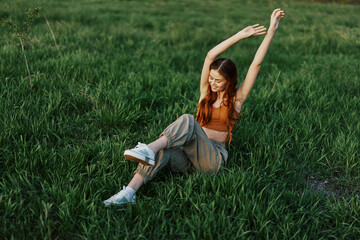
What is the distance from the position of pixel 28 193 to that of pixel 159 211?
940mm

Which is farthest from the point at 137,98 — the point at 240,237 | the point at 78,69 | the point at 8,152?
the point at 240,237

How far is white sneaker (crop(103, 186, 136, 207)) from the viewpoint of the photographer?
83.5 inches

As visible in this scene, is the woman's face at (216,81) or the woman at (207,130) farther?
the woman's face at (216,81)

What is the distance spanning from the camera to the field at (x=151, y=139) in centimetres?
201

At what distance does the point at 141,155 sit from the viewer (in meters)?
2.08

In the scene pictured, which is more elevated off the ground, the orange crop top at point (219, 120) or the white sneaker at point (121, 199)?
the orange crop top at point (219, 120)

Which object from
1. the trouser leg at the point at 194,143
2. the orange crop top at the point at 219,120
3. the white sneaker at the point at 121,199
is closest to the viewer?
the white sneaker at the point at 121,199

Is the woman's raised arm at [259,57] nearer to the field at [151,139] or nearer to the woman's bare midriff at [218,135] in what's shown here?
the woman's bare midriff at [218,135]

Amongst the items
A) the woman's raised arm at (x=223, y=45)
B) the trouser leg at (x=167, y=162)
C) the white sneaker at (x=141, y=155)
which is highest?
the woman's raised arm at (x=223, y=45)

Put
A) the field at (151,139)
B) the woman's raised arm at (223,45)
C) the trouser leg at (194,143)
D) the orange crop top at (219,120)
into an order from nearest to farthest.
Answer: the field at (151,139), the trouser leg at (194,143), the woman's raised arm at (223,45), the orange crop top at (219,120)

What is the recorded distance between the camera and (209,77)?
260 centimetres

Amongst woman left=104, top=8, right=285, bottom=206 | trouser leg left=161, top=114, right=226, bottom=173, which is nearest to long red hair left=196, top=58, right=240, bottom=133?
woman left=104, top=8, right=285, bottom=206

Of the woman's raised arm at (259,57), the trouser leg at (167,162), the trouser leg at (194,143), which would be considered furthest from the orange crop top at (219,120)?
the trouser leg at (167,162)

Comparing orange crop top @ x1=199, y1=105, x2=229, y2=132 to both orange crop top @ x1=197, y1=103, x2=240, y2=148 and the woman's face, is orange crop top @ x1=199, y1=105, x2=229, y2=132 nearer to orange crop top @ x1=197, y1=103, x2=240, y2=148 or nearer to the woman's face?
orange crop top @ x1=197, y1=103, x2=240, y2=148
